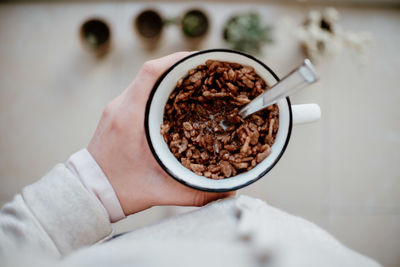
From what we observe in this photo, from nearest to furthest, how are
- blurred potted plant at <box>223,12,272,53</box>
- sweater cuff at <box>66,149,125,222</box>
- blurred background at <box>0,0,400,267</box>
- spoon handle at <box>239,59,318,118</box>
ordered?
spoon handle at <box>239,59,318,118</box> < sweater cuff at <box>66,149,125,222</box> < blurred potted plant at <box>223,12,272,53</box> < blurred background at <box>0,0,400,267</box>

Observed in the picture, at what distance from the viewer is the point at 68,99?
1130 millimetres

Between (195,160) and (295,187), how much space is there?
65cm

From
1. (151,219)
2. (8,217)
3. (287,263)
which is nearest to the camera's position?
(287,263)

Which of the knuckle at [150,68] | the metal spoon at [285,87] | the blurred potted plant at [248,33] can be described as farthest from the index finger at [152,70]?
the blurred potted plant at [248,33]

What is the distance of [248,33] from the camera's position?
1.01m

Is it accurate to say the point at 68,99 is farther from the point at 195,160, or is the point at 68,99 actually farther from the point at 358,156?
the point at 358,156

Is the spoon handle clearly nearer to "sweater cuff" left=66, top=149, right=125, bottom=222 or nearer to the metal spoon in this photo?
the metal spoon

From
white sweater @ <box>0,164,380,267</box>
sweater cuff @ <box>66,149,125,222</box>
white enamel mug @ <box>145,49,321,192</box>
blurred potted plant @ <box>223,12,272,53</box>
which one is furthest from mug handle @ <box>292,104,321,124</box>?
blurred potted plant @ <box>223,12,272,53</box>

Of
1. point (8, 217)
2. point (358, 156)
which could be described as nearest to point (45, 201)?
point (8, 217)

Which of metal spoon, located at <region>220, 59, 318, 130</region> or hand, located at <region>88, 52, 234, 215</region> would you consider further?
hand, located at <region>88, 52, 234, 215</region>

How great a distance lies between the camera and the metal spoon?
1.25 feet

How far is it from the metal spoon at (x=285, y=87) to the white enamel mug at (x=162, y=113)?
0.04m

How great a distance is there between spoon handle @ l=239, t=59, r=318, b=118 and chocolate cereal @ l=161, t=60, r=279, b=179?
0.03m

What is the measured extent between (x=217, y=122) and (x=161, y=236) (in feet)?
0.76
